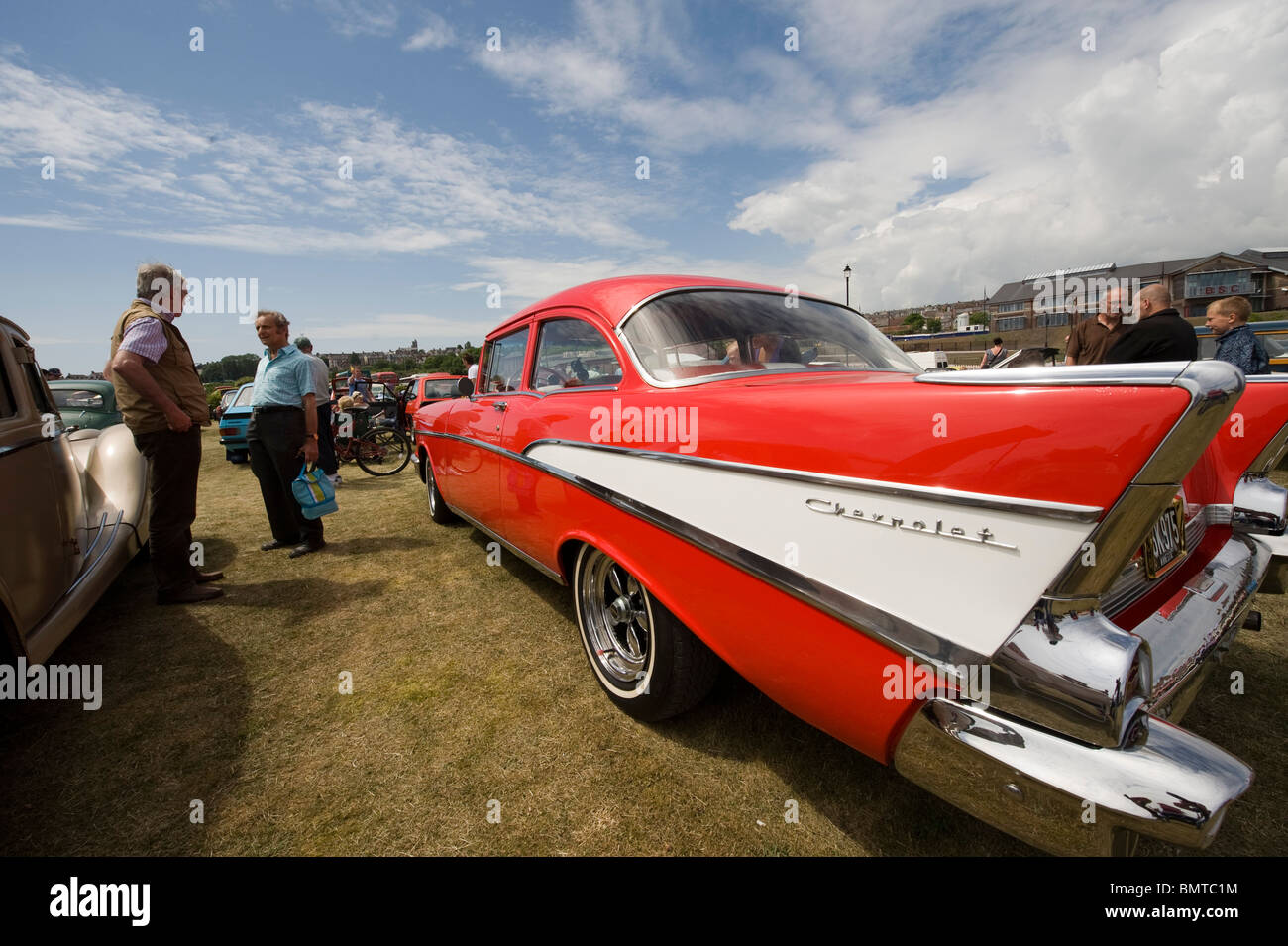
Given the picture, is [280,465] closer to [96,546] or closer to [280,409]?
[280,409]

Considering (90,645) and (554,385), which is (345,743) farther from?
(90,645)

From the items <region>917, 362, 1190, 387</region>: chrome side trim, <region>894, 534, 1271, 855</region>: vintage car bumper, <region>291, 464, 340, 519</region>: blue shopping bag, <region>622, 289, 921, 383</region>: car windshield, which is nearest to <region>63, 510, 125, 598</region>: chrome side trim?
<region>291, 464, 340, 519</region>: blue shopping bag

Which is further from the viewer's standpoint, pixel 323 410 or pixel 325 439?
pixel 325 439

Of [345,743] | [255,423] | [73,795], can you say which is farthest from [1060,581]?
[255,423]

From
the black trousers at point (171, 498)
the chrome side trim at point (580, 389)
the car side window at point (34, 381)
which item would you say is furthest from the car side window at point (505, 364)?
the car side window at point (34, 381)

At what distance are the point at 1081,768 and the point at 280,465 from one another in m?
5.07

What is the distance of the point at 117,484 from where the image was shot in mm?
3912

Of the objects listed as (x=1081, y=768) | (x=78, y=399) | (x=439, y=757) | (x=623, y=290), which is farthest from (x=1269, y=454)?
(x=78, y=399)

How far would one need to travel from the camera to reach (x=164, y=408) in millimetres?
3293

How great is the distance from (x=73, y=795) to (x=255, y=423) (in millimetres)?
2997

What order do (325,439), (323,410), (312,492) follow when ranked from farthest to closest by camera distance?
(325,439) < (323,410) < (312,492)

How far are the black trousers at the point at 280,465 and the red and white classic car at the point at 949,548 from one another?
10.3 ft

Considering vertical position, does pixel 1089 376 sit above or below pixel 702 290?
below

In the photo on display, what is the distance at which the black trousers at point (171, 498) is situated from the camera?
11.3ft
